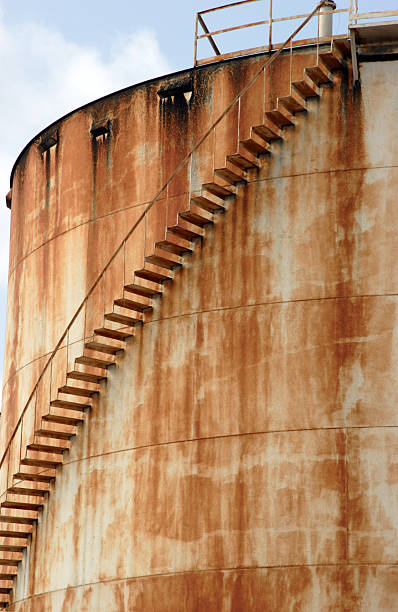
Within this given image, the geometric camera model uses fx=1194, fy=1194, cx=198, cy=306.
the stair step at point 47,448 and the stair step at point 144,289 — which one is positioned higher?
the stair step at point 144,289

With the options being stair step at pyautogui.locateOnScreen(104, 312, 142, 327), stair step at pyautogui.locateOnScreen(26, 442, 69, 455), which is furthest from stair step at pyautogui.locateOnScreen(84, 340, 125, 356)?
stair step at pyautogui.locateOnScreen(26, 442, 69, 455)

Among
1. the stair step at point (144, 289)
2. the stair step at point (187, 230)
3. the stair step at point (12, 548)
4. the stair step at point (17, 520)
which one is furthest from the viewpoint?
the stair step at point (12, 548)

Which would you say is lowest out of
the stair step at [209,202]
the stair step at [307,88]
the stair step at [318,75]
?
the stair step at [209,202]

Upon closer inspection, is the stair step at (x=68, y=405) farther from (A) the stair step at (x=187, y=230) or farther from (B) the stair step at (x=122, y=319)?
(A) the stair step at (x=187, y=230)

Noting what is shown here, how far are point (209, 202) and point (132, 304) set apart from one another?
2.24 meters

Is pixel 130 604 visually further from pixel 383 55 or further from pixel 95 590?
pixel 383 55

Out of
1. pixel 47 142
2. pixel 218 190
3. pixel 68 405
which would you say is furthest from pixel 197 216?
pixel 47 142

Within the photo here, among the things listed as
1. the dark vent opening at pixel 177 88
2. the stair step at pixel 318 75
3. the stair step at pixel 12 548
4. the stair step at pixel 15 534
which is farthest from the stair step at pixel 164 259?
the stair step at pixel 12 548

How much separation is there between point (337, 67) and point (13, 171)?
9.10 m

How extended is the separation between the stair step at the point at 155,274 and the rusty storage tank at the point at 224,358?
0.06m

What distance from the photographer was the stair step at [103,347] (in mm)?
20938

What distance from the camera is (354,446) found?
18.7 m

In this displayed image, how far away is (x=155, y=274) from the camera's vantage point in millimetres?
20750

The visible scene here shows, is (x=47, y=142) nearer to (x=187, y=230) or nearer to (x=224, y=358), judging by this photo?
(x=187, y=230)
